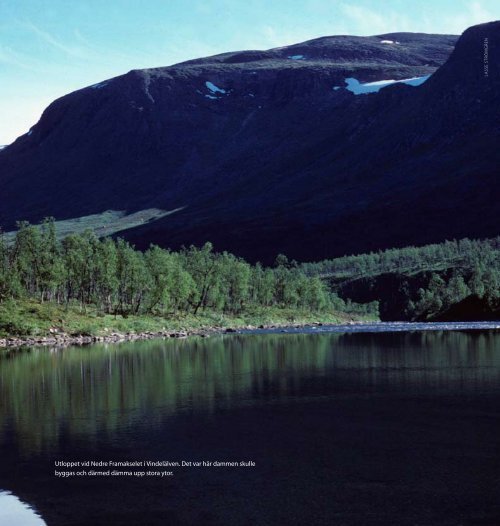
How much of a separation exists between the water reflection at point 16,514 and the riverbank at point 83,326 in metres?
76.7

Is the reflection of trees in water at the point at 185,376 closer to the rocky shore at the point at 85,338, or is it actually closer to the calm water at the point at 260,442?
the calm water at the point at 260,442

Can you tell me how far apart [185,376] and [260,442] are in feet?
90.7

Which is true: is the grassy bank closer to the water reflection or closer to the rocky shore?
the rocky shore

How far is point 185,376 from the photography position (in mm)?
63688

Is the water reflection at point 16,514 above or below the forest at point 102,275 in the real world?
below

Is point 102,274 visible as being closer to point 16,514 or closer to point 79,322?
point 79,322

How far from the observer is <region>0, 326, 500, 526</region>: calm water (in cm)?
2628

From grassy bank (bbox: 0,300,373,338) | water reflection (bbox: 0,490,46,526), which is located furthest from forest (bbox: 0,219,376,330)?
water reflection (bbox: 0,490,46,526)

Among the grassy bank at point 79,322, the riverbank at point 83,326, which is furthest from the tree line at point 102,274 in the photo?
the riverbank at point 83,326

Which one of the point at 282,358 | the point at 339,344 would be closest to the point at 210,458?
the point at 282,358

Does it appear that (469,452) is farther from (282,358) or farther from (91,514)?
(282,358)

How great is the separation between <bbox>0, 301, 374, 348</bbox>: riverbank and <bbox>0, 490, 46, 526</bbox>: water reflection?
7666 cm

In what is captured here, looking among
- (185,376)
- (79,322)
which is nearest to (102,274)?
(79,322)

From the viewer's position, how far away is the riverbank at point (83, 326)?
109m
